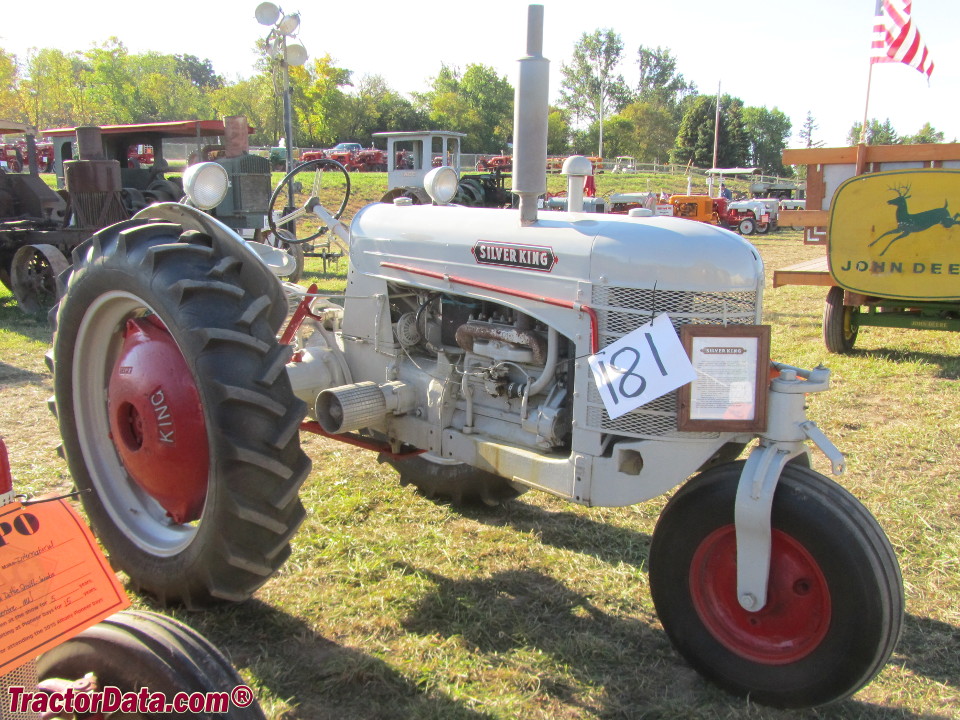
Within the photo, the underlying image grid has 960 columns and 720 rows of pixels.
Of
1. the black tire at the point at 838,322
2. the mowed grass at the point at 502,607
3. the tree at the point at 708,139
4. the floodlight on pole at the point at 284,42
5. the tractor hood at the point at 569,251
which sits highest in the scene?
the tree at the point at 708,139

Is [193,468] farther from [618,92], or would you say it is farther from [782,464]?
[618,92]

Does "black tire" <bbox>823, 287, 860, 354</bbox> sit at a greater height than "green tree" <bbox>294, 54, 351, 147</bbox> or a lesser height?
lesser

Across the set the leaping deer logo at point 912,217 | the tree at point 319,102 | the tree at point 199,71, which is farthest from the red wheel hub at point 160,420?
the tree at point 199,71

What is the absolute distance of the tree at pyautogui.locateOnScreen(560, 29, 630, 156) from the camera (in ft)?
258

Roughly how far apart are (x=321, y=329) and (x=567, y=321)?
1501 millimetres

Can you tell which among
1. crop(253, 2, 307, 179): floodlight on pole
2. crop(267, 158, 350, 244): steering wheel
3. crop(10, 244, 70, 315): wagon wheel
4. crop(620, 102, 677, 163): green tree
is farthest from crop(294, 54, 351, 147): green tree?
crop(10, 244, 70, 315): wagon wheel

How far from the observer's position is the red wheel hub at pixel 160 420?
104 inches

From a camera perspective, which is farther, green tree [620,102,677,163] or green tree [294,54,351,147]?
green tree [620,102,677,163]

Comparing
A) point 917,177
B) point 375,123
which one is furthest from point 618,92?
point 917,177

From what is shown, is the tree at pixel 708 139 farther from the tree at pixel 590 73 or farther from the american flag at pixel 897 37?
the american flag at pixel 897 37

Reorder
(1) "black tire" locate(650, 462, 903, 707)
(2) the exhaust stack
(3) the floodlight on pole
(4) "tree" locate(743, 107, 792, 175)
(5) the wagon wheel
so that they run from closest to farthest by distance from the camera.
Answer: (1) "black tire" locate(650, 462, 903, 707) < (2) the exhaust stack < (5) the wagon wheel < (3) the floodlight on pole < (4) "tree" locate(743, 107, 792, 175)

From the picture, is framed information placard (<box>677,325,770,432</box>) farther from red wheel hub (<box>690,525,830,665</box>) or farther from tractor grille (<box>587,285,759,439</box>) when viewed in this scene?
red wheel hub (<box>690,525,830,665</box>)

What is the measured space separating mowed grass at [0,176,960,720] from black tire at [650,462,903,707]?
0.43ft

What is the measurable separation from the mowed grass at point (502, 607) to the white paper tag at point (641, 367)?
0.87 meters
